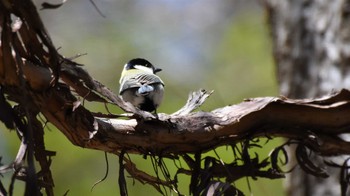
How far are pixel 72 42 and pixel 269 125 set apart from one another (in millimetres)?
5791

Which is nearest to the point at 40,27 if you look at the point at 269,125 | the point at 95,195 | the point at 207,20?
the point at 269,125

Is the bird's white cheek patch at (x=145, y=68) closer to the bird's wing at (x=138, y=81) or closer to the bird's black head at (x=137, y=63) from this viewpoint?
the bird's black head at (x=137, y=63)

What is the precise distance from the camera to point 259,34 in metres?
7.93

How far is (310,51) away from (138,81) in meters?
1.08

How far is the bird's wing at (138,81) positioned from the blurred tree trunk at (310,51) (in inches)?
34.3

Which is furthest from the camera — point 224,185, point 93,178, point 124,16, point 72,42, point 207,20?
point 207,20

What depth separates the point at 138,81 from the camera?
2.34 m

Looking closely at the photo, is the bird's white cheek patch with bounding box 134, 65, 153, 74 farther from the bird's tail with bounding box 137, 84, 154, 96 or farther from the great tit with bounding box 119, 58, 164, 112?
the bird's tail with bounding box 137, 84, 154, 96

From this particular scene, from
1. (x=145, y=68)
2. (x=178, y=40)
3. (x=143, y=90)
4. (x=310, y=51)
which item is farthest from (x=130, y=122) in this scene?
(x=178, y=40)

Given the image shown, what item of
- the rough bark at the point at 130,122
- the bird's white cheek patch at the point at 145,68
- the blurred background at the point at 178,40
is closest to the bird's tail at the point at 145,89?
the bird's white cheek patch at the point at 145,68

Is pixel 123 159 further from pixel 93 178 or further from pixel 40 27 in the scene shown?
pixel 93 178

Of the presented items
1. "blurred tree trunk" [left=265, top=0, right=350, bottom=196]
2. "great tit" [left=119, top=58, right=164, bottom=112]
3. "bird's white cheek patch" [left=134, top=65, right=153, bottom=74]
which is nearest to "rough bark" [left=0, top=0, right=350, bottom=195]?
"great tit" [left=119, top=58, right=164, bottom=112]

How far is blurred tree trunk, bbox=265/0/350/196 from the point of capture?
301cm

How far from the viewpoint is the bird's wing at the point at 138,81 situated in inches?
91.0
